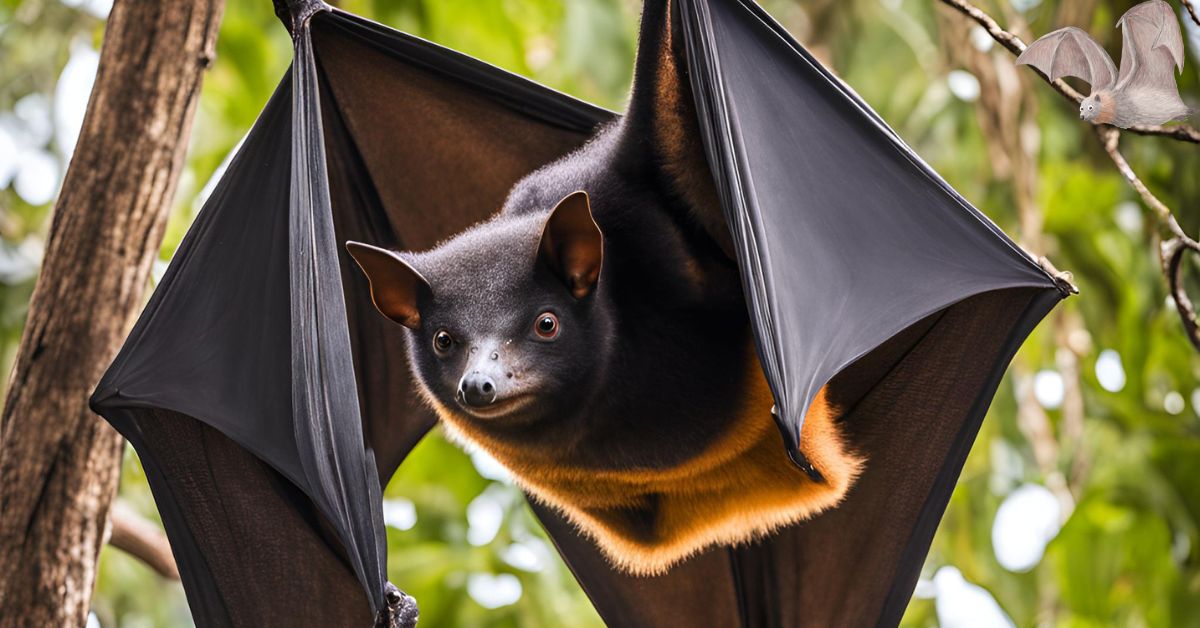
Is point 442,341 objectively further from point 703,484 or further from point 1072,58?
point 1072,58

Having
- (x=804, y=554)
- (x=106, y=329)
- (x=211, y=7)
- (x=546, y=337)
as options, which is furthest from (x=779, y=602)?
(x=211, y=7)

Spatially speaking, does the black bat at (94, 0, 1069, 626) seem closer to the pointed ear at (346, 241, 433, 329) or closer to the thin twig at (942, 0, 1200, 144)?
the pointed ear at (346, 241, 433, 329)

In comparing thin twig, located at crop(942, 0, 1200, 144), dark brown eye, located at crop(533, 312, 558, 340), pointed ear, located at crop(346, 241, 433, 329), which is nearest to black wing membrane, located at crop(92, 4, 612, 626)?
pointed ear, located at crop(346, 241, 433, 329)

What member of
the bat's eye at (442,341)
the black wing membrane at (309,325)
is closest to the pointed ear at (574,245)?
the bat's eye at (442,341)

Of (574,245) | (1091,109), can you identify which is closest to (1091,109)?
(1091,109)

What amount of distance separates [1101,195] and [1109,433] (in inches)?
41.7

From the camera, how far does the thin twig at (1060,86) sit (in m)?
2.22

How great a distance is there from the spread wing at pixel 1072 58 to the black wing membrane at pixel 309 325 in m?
1.53

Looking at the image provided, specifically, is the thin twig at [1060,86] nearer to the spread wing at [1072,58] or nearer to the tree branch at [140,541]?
the spread wing at [1072,58]

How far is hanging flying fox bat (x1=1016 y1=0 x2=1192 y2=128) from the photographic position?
2.00 meters

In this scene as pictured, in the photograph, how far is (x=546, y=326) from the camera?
2672 millimetres

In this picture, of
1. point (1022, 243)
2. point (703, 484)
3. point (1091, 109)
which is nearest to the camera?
point (1091, 109)

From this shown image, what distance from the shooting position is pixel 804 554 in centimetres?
331

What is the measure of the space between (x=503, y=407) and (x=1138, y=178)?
4.38ft
